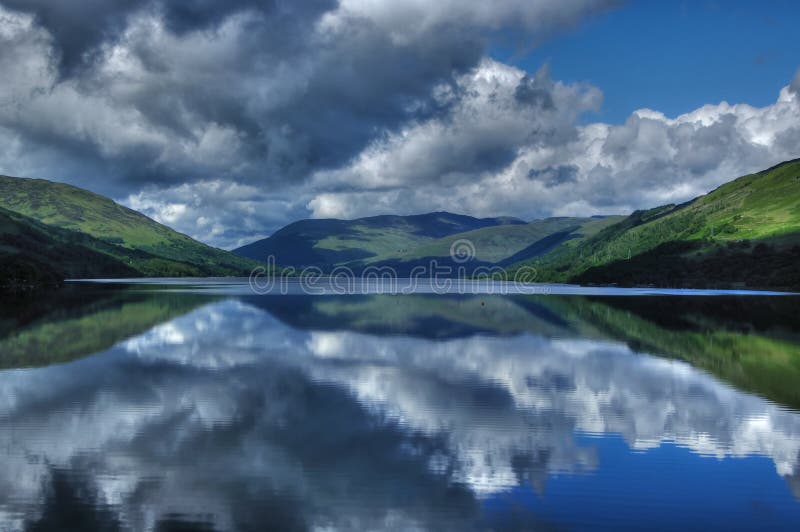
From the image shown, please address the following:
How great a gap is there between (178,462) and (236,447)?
3.18 meters

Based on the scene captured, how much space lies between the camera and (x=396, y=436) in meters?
31.5

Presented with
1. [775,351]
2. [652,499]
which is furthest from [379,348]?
[652,499]

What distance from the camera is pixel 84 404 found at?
123 ft

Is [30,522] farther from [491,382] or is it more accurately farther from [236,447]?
[491,382]

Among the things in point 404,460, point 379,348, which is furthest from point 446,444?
point 379,348

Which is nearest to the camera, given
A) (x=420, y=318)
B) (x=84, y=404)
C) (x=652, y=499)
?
(x=652, y=499)

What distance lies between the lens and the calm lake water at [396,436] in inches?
843

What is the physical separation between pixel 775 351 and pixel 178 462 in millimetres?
61428

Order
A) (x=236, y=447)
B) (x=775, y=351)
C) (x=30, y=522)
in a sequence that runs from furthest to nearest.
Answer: (x=775, y=351) < (x=236, y=447) < (x=30, y=522)

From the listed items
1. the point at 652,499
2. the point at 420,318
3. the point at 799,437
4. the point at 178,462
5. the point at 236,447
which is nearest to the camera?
the point at 652,499

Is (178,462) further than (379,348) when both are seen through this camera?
No

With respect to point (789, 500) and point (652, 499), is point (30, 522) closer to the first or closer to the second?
point (652, 499)

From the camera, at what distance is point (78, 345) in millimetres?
65500

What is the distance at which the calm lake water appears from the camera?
21406 mm
